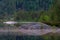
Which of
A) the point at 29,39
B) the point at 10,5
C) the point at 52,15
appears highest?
the point at 29,39

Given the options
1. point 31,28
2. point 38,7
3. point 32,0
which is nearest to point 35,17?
point 31,28

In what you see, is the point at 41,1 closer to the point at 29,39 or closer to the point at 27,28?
the point at 27,28

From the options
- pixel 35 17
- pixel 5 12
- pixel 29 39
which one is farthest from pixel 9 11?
pixel 29 39

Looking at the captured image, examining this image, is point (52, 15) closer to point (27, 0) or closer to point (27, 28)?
point (27, 28)

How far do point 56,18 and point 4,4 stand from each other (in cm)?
3798

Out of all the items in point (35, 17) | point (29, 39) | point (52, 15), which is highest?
point (29, 39)

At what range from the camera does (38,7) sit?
195ft

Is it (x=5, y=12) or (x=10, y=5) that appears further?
(x=10, y=5)

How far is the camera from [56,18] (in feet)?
97.2

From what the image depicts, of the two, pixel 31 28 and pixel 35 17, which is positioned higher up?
pixel 31 28

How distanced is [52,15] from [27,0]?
33536 mm

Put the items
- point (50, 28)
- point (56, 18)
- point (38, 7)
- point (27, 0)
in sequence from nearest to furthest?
point (50, 28) → point (56, 18) → point (38, 7) → point (27, 0)

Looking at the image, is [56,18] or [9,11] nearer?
[56,18]

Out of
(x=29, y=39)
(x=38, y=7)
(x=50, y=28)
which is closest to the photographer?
(x=29, y=39)
